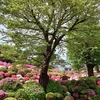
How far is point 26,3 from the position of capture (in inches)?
473

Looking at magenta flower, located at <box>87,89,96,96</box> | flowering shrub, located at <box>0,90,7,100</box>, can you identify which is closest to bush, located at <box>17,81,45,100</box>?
flowering shrub, located at <box>0,90,7,100</box>

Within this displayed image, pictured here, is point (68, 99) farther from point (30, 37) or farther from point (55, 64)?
point (30, 37)

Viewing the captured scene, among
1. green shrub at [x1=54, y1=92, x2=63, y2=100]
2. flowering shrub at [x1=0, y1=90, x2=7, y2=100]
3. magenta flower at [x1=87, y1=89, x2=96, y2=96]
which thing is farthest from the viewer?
magenta flower at [x1=87, y1=89, x2=96, y2=96]

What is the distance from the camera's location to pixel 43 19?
12789mm

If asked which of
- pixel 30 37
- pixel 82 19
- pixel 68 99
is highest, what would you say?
pixel 82 19

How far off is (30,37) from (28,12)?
4.59 feet

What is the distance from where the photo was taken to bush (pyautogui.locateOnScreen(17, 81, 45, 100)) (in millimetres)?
11742

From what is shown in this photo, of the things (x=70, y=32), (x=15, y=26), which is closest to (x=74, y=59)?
(x=70, y=32)

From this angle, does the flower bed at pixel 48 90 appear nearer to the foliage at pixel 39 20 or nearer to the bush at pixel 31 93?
the bush at pixel 31 93

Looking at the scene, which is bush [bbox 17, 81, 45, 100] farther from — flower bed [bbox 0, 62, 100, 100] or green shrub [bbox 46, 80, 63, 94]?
green shrub [bbox 46, 80, 63, 94]

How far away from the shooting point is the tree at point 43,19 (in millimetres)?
11969

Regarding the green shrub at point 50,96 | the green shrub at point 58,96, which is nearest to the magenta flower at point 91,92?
the green shrub at point 58,96

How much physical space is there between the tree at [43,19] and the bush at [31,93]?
1.13 metres

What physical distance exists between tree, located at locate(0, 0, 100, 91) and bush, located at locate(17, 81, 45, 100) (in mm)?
1130
